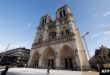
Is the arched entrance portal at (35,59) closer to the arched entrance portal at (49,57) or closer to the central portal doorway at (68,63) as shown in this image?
the arched entrance portal at (49,57)

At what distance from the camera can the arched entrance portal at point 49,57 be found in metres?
27.1

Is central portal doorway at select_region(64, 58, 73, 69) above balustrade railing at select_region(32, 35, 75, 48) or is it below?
below

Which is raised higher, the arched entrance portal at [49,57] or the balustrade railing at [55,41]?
the balustrade railing at [55,41]

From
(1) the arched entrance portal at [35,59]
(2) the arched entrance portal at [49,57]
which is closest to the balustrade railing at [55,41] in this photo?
(2) the arched entrance portal at [49,57]

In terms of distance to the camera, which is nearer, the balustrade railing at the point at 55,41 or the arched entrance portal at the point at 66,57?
the arched entrance portal at the point at 66,57

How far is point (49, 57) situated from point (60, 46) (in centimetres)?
570

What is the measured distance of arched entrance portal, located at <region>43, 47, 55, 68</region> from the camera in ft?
89.0

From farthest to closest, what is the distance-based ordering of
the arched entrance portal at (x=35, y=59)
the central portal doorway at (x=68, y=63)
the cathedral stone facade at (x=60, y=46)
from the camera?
the arched entrance portal at (x=35, y=59) → the central portal doorway at (x=68, y=63) → the cathedral stone facade at (x=60, y=46)

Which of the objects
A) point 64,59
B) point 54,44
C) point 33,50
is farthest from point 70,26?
point 33,50

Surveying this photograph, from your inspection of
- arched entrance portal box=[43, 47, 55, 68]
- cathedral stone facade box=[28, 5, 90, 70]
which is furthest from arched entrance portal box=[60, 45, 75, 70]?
arched entrance portal box=[43, 47, 55, 68]

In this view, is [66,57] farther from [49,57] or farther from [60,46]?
[49,57]

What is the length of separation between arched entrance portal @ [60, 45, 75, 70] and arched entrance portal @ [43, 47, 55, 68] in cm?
350

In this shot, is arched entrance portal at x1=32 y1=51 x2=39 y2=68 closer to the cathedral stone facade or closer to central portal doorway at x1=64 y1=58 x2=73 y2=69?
the cathedral stone facade

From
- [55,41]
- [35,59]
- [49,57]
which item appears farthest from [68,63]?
[35,59]
